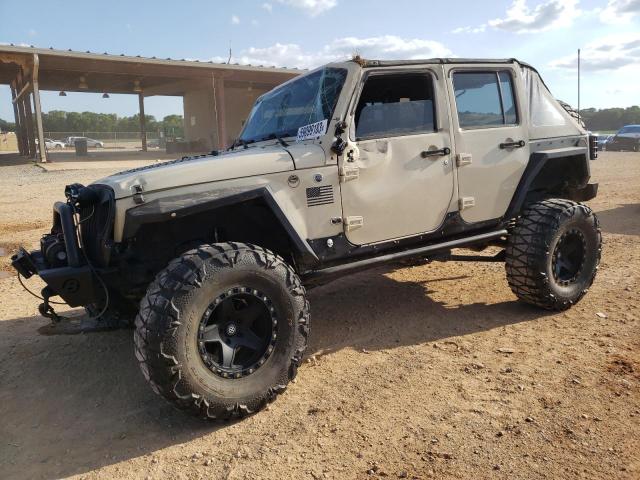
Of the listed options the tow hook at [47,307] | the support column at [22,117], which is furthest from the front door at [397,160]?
the support column at [22,117]

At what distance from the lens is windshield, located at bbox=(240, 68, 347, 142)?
3658 millimetres

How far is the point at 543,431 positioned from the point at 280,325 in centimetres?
156

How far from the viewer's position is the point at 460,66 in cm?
411

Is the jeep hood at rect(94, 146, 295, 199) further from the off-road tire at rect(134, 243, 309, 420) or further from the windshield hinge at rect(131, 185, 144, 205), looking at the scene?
the off-road tire at rect(134, 243, 309, 420)

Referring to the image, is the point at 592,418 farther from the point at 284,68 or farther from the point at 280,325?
the point at 284,68

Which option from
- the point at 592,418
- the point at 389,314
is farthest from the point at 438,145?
the point at 592,418

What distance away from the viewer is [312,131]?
3570 mm

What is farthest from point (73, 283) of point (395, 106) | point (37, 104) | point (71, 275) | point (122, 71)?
point (122, 71)

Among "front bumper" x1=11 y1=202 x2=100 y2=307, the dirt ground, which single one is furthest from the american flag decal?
"front bumper" x1=11 y1=202 x2=100 y2=307

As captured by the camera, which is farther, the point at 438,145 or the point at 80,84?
the point at 80,84

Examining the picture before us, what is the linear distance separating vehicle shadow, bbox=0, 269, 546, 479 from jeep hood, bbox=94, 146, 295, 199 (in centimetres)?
136

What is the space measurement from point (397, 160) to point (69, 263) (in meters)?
2.27

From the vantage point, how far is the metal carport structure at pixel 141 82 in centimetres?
2061

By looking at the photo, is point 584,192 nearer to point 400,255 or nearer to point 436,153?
point 436,153
